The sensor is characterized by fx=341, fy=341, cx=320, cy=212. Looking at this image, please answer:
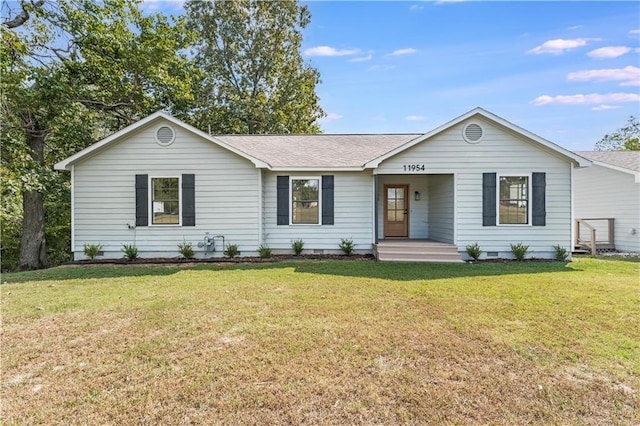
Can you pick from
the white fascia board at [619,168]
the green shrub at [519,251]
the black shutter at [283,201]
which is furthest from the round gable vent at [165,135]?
the white fascia board at [619,168]

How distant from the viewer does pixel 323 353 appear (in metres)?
3.61

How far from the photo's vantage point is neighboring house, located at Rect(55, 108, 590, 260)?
988 centimetres

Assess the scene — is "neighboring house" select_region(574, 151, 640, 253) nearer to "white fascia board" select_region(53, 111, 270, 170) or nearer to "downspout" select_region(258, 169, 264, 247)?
"downspout" select_region(258, 169, 264, 247)

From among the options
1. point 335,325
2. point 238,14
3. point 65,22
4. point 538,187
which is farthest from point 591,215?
point 238,14

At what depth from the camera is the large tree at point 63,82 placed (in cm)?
1073

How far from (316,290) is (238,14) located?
75.0 feet

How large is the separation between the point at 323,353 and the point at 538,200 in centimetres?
909

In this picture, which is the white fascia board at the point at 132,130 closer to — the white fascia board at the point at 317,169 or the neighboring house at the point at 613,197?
the white fascia board at the point at 317,169

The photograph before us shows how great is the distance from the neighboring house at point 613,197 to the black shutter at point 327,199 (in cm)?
936

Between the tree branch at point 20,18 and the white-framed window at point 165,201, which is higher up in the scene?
the tree branch at point 20,18

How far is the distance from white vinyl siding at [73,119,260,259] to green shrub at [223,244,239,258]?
0.18m

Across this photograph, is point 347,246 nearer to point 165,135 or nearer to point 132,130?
point 165,135

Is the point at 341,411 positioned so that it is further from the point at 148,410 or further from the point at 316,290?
the point at 316,290

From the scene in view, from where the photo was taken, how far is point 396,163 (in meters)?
10.2
